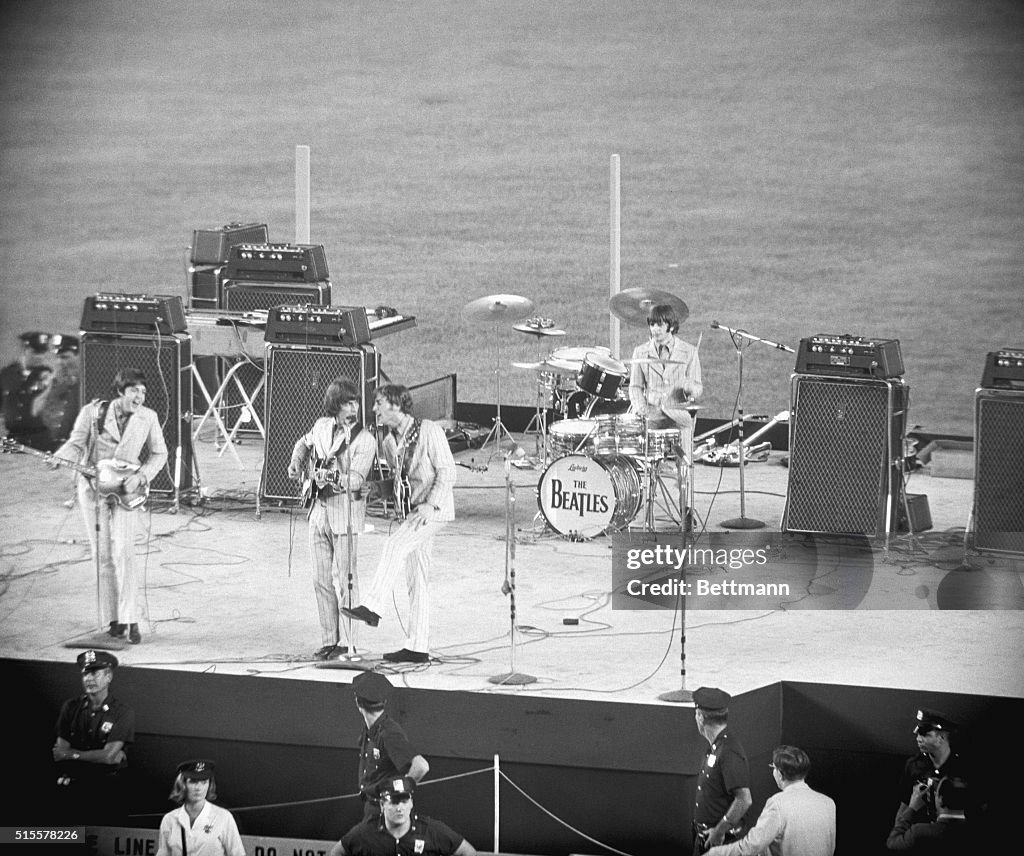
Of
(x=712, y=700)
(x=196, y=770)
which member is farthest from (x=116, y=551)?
(x=712, y=700)

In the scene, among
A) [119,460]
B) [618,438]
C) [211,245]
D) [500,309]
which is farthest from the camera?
[211,245]

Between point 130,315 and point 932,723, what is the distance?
233 inches

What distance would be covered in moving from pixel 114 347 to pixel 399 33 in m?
6.94

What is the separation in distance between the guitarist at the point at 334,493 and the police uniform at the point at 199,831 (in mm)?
1348

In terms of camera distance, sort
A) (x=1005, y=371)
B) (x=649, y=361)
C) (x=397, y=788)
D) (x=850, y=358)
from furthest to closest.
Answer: (x=850, y=358) < (x=1005, y=371) < (x=649, y=361) < (x=397, y=788)

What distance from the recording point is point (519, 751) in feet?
29.5

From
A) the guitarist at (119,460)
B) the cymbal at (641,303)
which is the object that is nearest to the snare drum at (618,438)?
the cymbal at (641,303)

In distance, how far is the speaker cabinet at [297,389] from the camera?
12164mm

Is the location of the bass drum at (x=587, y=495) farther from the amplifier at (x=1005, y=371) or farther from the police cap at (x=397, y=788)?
the police cap at (x=397, y=788)

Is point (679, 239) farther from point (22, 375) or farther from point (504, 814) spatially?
point (504, 814)

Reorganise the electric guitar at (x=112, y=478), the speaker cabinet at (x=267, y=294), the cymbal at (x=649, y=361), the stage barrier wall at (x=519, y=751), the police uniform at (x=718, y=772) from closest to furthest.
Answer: the police uniform at (x=718, y=772), the stage barrier wall at (x=519, y=751), the electric guitar at (x=112, y=478), the cymbal at (x=649, y=361), the speaker cabinet at (x=267, y=294)

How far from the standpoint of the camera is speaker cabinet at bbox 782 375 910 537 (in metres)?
11.6

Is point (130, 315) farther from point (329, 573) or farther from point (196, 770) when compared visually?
Answer: point (196, 770)

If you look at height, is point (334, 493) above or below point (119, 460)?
below
